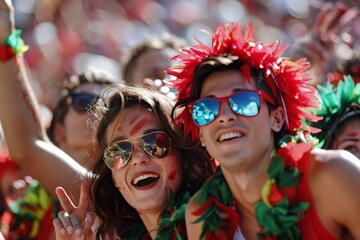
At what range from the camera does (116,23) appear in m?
9.83

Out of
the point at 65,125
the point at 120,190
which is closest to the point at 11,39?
the point at 120,190

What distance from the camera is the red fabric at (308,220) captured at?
249 cm

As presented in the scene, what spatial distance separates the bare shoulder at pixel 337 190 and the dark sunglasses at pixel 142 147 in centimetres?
79

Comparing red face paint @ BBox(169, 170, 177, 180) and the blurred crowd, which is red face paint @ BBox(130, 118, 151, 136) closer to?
the blurred crowd

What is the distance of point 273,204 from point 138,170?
72 centimetres

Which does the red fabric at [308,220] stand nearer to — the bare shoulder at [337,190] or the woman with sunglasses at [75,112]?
the bare shoulder at [337,190]

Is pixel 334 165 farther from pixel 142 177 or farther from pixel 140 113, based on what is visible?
pixel 140 113

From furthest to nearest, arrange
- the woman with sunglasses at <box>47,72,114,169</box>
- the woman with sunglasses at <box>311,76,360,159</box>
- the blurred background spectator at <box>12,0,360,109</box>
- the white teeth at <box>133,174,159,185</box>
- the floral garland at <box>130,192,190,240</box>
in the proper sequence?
the blurred background spectator at <box>12,0,360,109</box> < the woman with sunglasses at <box>47,72,114,169</box> < the woman with sunglasses at <box>311,76,360,159</box> < the white teeth at <box>133,174,159,185</box> < the floral garland at <box>130,192,190,240</box>

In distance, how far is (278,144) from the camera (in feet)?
8.87

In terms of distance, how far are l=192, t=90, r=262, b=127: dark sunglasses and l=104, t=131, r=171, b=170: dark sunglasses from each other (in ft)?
1.83

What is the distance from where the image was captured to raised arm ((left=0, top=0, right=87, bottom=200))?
11.9ft

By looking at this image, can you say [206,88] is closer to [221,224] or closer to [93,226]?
[221,224]

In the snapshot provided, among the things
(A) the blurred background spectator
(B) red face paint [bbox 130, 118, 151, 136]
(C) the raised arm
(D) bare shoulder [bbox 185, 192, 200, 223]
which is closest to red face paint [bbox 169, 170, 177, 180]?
(B) red face paint [bbox 130, 118, 151, 136]

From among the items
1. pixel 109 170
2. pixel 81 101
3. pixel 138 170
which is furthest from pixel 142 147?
pixel 81 101
